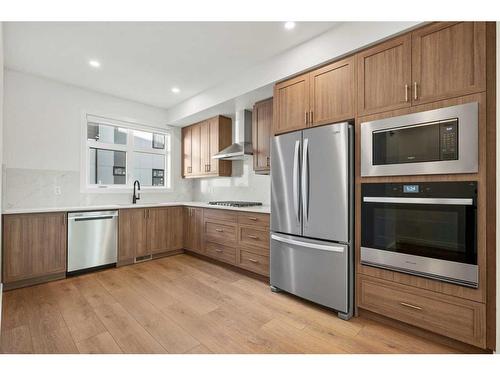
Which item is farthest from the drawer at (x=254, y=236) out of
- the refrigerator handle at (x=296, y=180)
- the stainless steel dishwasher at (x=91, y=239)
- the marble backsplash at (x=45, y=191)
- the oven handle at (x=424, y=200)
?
the marble backsplash at (x=45, y=191)

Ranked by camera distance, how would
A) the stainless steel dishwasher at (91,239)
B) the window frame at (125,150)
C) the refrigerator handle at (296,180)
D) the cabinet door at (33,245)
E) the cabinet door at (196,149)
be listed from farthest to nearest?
1. the cabinet door at (196,149)
2. the window frame at (125,150)
3. the stainless steel dishwasher at (91,239)
4. the cabinet door at (33,245)
5. the refrigerator handle at (296,180)

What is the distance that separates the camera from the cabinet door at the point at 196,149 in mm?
4582

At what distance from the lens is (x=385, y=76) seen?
204cm

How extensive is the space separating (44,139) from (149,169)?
5.22 feet

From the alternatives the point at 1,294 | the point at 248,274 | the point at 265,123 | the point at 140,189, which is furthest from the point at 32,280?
the point at 265,123

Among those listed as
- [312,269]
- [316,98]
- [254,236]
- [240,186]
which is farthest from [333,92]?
[240,186]

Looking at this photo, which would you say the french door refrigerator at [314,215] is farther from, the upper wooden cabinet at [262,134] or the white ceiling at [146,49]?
the white ceiling at [146,49]

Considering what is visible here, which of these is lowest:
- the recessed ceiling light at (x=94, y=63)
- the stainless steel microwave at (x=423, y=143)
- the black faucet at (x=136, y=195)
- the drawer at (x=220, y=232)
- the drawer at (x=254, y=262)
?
the drawer at (x=254, y=262)

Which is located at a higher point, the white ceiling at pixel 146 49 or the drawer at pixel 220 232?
the white ceiling at pixel 146 49

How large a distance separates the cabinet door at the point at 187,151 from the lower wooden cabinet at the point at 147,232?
879mm

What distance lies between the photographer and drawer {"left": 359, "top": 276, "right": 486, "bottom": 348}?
1.64m

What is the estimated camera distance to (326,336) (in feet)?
6.31

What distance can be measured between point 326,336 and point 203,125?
3.72m

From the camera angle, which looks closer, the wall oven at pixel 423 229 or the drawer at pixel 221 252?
the wall oven at pixel 423 229
